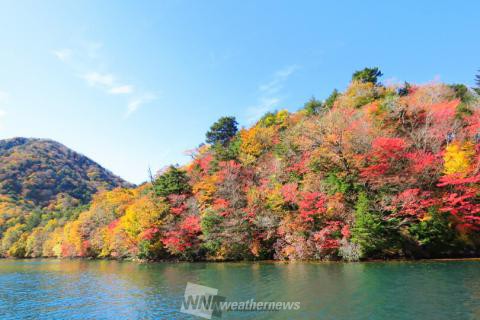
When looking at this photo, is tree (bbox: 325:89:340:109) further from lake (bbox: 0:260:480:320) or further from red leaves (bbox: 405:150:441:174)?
lake (bbox: 0:260:480:320)

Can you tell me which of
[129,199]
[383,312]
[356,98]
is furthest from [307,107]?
[383,312]

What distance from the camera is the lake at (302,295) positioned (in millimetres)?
14398

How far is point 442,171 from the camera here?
3278cm

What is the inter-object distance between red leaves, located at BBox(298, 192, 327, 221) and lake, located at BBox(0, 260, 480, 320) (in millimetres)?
9564

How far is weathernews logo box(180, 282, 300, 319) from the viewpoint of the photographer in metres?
15.8

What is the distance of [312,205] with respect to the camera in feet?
120

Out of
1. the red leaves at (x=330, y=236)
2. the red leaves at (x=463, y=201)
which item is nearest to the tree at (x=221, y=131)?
the red leaves at (x=330, y=236)

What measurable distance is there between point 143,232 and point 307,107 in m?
41.0

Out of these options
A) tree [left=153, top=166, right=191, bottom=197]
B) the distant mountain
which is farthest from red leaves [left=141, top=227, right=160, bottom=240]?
the distant mountain

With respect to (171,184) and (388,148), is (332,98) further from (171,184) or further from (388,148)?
(171,184)

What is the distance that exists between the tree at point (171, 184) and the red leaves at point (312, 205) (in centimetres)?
2320

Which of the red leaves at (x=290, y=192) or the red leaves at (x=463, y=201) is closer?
the red leaves at (x=463, y=201)

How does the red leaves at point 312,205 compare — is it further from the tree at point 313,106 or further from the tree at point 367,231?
the tree at point 313,106

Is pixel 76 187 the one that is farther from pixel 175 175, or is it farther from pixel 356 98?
pixel 356 98
